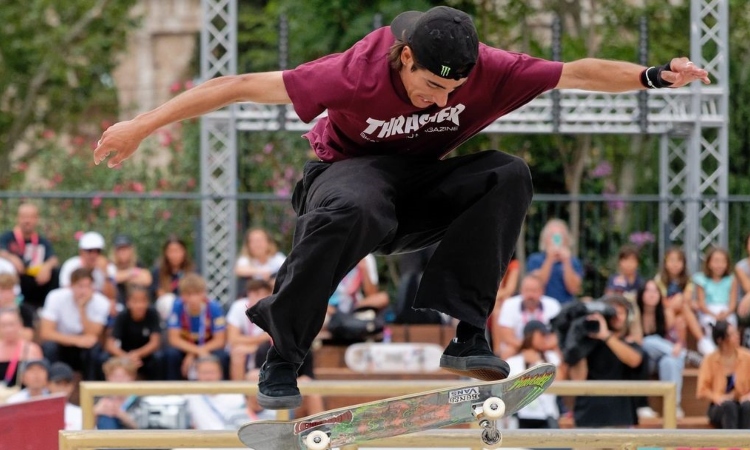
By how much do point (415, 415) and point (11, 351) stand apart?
5.09 meters

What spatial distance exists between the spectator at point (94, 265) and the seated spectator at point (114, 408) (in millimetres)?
1531

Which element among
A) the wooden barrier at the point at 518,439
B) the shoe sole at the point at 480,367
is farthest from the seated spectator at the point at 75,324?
the shoe sole at the point at 480,367

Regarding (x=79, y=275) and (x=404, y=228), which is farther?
(x=79, y=275)

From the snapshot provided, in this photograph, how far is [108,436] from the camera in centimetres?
428

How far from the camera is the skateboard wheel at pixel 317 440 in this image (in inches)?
168

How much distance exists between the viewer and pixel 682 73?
450 cm

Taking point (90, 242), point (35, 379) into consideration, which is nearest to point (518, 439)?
point (35, 379)

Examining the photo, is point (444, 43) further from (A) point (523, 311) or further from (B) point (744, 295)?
(B) point (744, 295)

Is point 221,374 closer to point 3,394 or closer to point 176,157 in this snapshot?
point 3,394

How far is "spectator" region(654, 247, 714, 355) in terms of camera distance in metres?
9.44

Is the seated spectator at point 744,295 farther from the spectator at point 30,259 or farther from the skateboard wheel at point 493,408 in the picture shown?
the spectator at point 30,259

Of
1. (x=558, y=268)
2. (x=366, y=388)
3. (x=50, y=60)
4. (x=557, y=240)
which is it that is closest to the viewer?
(x=366, y=388)

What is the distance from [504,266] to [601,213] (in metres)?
8.51

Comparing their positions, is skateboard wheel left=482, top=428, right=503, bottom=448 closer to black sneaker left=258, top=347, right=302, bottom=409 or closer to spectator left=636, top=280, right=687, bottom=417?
black sneaker left=258, top=347, right=302, bottom=409
